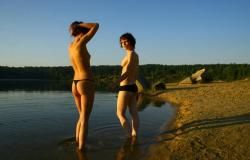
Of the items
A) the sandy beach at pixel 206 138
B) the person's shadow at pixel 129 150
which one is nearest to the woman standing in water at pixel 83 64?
the person's shadow at pixel 129 150

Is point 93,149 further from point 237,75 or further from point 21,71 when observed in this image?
point 21,71

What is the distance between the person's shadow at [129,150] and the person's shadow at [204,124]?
65cm

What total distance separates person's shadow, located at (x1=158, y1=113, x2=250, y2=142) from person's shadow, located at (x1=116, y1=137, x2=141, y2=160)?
645mm

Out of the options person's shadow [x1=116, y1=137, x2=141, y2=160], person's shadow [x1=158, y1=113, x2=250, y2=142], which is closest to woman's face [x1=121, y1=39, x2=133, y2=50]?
person's shadow [x1=116, y1=137, x2=141, y2=160]

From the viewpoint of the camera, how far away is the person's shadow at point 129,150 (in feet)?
18.6

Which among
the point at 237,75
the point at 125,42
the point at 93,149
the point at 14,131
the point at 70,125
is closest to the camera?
the point at 93,149

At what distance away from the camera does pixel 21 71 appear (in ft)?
309

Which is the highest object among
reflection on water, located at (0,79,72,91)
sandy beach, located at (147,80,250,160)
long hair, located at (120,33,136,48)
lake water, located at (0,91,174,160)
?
long hair, located at (120,33,136,48)

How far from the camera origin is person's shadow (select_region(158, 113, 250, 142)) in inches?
291

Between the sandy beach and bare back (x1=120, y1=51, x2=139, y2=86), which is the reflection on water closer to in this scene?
the sandy beach

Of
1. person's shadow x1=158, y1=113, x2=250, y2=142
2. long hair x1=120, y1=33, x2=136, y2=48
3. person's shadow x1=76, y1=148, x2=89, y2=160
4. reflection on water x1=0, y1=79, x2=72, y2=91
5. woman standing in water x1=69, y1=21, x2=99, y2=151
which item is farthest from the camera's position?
reflection on water x1=0, y1=79, x2=72, y2=91

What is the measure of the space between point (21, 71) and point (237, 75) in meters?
72.4

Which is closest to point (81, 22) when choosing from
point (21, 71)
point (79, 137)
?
point (79, 137)

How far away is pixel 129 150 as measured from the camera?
20.0 feet
